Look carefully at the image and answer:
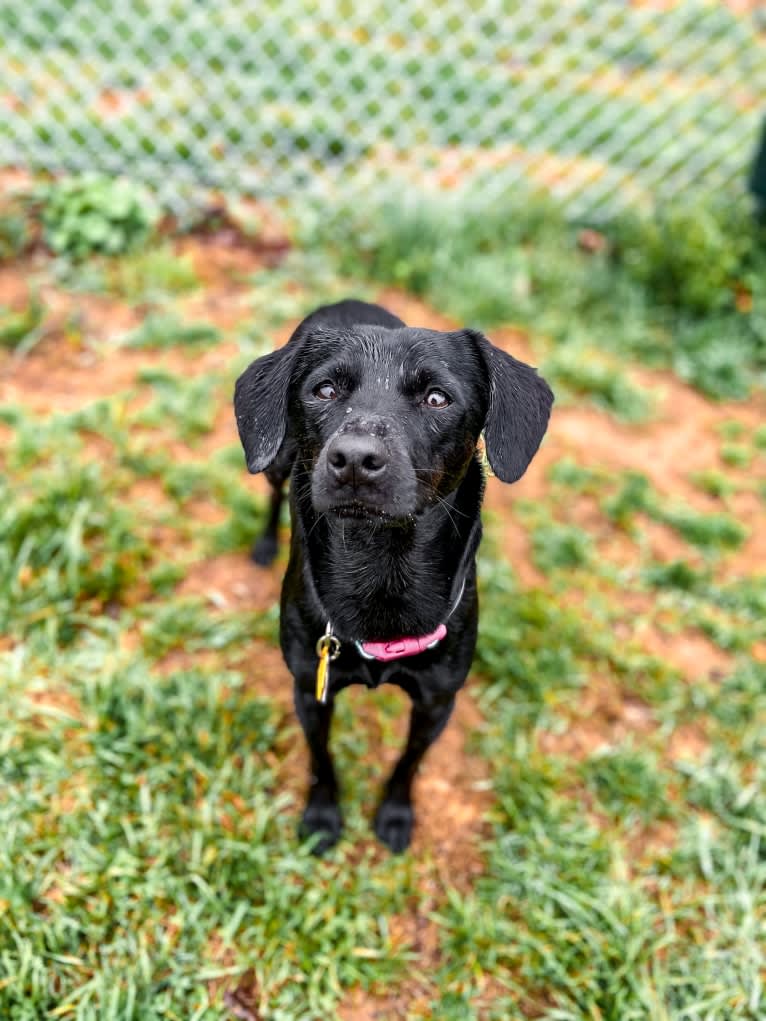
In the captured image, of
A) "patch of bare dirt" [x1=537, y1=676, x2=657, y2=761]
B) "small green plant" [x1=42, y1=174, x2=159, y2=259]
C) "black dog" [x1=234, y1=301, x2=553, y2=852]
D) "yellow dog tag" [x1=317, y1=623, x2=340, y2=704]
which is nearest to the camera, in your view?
"black dog" [x1=234, y1=301, x2=553, y2=852]

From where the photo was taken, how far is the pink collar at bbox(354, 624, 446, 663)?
6.82 ft

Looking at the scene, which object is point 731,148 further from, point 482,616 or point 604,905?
point 604,905

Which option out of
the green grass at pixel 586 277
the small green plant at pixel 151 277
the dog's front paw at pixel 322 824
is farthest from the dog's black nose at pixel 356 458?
the small green plant at pixel 151 277

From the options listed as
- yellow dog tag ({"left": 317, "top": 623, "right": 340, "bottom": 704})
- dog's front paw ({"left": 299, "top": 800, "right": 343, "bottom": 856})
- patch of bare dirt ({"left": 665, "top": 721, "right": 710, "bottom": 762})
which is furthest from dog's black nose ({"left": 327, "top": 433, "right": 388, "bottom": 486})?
patch of bare dirt ({"left": 665, "top": 721, "right": 710, "bottom": 762})

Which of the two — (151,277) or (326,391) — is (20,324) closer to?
(151,277)

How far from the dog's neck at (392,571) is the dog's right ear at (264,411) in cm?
15

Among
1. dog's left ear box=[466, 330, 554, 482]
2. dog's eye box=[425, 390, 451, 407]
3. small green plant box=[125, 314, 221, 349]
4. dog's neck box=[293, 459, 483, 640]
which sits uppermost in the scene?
dog's eye box=[425, 390, 451, 407]

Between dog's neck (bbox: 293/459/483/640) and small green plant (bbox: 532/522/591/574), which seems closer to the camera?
dog's neck (bbox: 293/459/483/640)

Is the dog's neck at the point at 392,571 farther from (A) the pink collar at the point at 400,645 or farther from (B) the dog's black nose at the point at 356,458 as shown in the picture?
(B) the dog's black nose at the point at 356,458

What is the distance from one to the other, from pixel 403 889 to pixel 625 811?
2.55 ft

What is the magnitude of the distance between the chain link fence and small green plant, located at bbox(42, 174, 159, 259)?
1.09ft

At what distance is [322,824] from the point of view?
2.55 metres

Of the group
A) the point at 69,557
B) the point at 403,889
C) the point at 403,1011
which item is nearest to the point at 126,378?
the point at 69,557

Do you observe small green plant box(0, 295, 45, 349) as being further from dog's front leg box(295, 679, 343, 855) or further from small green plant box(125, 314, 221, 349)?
dog's front leg box(295, 679, 343, 855)
